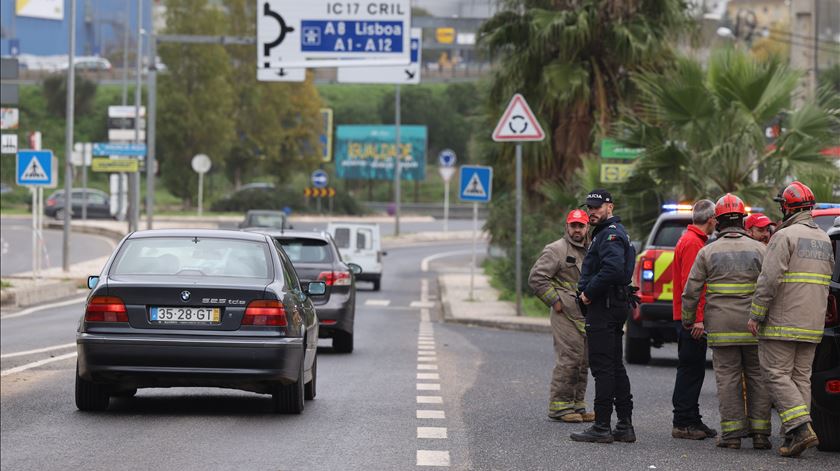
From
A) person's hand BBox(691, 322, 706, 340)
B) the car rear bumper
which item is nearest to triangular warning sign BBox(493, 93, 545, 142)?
the car rear bumper

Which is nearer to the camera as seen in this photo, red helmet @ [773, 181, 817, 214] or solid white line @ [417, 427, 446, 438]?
red helmet @ [773, 181, 817, 214]

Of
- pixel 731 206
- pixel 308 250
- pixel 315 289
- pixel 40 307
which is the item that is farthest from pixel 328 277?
pixel 40 307

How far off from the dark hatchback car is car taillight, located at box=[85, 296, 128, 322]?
7.53 m

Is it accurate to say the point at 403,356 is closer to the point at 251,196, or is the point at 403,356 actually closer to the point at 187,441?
the point at 187,441

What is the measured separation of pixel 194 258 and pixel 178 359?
102 cm

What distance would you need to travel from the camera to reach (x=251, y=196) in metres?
83.1

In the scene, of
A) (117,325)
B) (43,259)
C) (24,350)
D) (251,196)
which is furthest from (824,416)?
(251,196)

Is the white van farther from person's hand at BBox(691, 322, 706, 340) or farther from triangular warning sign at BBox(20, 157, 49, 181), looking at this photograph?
person's hand at BBox(691, 322, 706, 340)

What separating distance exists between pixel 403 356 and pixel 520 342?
3614 mm

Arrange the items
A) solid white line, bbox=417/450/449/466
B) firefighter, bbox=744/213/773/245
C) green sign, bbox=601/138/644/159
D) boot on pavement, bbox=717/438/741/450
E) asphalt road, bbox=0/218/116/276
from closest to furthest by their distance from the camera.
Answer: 1. solid white line, bbox=417/450/449/466
2. boot on pavement, bbox=717/438/741/450
3. firefighter, bbox=744/213/773/245
4. green sign, bbox=601/138/644/159
5. asphalt road, bbox=0/218/116/276

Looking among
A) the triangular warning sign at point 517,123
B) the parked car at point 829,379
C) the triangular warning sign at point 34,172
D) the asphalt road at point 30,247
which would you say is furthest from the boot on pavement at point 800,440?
the asphalt road at point 30,247

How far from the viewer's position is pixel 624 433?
36.9 ft

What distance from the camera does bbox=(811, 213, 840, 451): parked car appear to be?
416 inches

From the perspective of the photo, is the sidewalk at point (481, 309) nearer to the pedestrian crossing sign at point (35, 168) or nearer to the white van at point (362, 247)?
the white van at point (362, 247)
